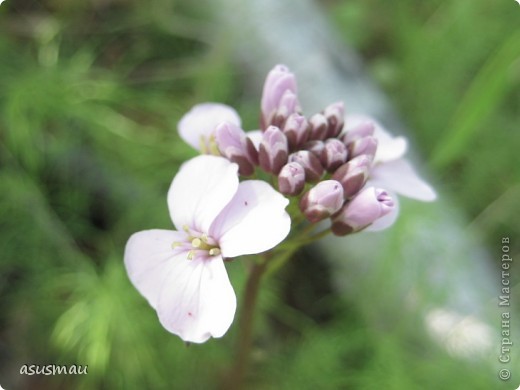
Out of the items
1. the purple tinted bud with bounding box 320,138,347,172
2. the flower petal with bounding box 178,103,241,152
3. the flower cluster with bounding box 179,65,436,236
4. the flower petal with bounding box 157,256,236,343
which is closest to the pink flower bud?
the flower cluster with bounding box 179,65,436,236

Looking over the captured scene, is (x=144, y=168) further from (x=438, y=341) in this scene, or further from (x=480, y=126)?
(x=480, y=126)

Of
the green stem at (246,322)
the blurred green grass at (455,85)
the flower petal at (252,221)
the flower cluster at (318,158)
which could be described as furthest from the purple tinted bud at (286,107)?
the blurred green grass at (455,85)

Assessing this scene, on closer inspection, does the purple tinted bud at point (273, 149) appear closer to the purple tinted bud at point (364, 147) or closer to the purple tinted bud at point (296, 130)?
the purple tinted bud at point (296, 130)

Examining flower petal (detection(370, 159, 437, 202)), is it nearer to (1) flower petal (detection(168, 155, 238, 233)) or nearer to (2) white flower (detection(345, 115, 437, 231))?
(2) white flower (detection(345, 115, 437, 231))

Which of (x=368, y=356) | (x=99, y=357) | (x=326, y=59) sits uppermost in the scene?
(x=326, y=59)

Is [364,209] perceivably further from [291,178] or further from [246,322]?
[246,322]

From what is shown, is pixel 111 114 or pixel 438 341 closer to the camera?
pixel 438 341

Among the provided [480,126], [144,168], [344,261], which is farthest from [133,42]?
[480,126]
